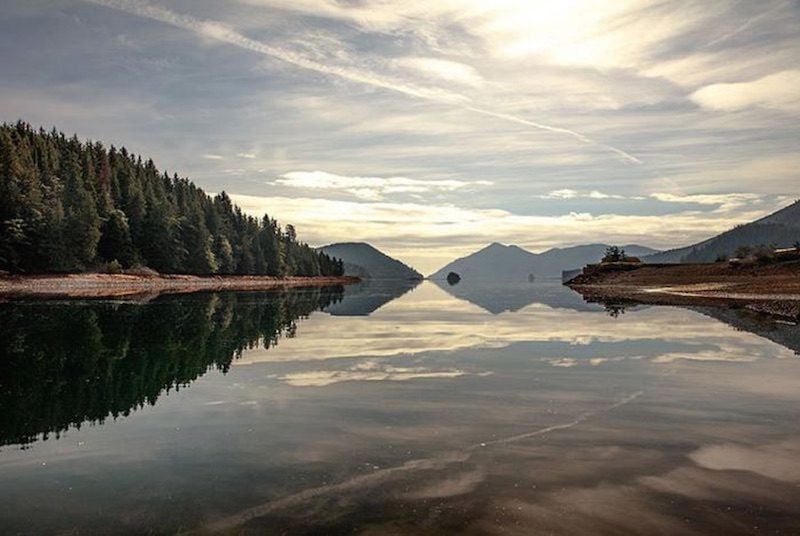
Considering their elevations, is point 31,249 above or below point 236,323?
above

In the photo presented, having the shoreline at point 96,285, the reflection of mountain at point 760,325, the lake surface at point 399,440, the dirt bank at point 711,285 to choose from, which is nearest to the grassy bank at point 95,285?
the shoreline at point 96,285

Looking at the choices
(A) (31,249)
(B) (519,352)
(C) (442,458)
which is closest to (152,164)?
(A) (31,249)

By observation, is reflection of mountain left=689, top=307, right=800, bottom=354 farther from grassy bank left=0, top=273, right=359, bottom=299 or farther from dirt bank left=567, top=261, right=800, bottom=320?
grassy bank left=0, top=273, right=359, bottom=299

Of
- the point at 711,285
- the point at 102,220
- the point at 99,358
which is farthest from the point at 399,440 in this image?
the point at 102,220

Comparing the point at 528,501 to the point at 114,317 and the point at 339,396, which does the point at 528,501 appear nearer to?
the point at 339,396

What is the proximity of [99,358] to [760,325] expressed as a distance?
37.7 meters

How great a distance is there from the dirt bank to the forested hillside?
8840 centimetres

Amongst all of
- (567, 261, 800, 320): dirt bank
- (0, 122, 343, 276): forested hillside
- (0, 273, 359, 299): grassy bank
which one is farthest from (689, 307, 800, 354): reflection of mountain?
(0, 122, 343, 276): forested hillside

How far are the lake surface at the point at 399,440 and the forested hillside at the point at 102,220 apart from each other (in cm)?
8326

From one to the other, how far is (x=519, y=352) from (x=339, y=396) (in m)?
12.2

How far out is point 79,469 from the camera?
1065cm

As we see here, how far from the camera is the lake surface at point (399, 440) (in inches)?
335

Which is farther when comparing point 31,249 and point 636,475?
Answer: point 31,249

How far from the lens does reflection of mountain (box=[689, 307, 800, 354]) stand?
2966 cm
